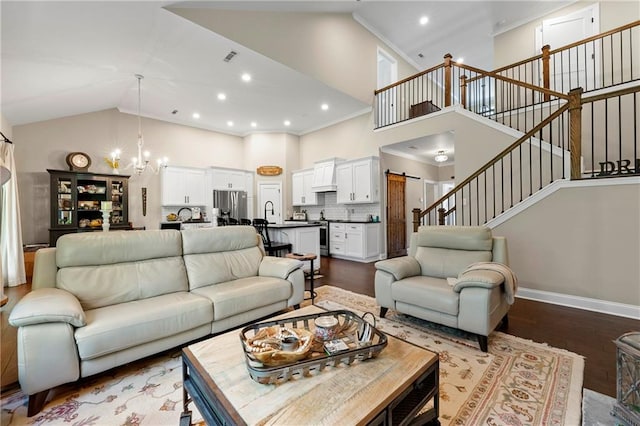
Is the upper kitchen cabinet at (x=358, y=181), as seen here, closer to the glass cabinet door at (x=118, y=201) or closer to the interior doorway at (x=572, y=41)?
the interior doorway at (x=572, y=41)

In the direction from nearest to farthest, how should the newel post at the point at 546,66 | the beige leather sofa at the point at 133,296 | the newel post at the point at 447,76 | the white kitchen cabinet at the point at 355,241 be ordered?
the beige leather sofa at the point at 133,296
the newel post at the point at 546,66
the newel post at the point at 447,76
the white kitchen cabinet at the point at 355,241

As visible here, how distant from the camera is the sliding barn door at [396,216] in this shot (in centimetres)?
679

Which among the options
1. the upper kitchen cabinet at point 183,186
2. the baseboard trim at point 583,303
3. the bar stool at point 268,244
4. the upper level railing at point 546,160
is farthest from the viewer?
the upper kitchen cabinet at point 183,186

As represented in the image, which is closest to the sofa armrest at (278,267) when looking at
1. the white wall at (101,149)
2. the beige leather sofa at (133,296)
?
the beige leather sofa at (133,296)

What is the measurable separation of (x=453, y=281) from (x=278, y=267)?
1780 mm

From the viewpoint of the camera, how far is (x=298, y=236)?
482 centimetres

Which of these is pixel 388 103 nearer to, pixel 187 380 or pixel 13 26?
pixel 13 26

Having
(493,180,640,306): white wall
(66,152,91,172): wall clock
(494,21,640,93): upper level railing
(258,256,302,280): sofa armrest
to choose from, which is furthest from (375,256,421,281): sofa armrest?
(66,152,91,172): wall clock

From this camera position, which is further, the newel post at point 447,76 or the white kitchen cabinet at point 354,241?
the white kitchen cabinet at point 354,241

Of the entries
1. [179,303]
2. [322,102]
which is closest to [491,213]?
[322,102]

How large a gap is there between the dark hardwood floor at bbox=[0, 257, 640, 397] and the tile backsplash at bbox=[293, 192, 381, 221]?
3.18 m

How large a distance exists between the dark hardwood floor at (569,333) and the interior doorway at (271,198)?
4.64m

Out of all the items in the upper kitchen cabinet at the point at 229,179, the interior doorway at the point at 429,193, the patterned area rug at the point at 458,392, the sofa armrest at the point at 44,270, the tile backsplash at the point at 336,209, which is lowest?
the patterned area rug at the point at 458,392

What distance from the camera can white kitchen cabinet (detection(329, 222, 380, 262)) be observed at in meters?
6.17
